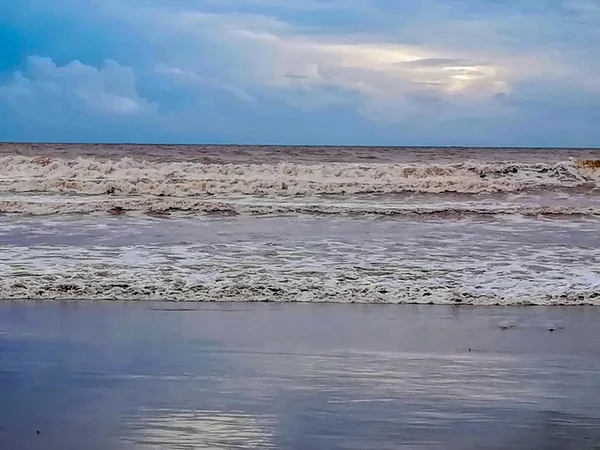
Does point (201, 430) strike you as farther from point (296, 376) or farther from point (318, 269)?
point (318, 269)

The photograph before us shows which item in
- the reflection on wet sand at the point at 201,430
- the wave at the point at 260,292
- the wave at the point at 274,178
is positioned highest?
the wave at the point at 274,178

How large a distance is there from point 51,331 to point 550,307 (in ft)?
13.7

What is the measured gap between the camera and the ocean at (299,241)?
7809mm

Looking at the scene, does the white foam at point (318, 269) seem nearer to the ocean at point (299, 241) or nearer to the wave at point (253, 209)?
the ocean at point (299, 241)

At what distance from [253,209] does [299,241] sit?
4788mm

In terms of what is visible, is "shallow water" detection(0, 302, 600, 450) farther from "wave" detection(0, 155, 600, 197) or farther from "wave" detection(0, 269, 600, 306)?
"wave" detection(0, 155, 600, 197)

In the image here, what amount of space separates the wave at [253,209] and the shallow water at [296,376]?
26.5ft

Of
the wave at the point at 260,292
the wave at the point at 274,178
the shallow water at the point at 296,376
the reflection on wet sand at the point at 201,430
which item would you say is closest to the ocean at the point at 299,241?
the wave at the point at 260,292

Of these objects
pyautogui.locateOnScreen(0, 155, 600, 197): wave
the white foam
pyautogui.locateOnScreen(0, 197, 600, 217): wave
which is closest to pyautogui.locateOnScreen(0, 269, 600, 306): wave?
the white foam

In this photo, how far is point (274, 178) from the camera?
23.2 metres

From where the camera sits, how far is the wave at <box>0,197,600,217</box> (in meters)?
15.2

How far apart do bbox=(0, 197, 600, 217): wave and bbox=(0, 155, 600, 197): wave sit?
10.5 ft

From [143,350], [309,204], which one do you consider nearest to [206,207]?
[309,204]

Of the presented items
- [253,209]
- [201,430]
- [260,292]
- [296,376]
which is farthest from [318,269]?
[253,209]
